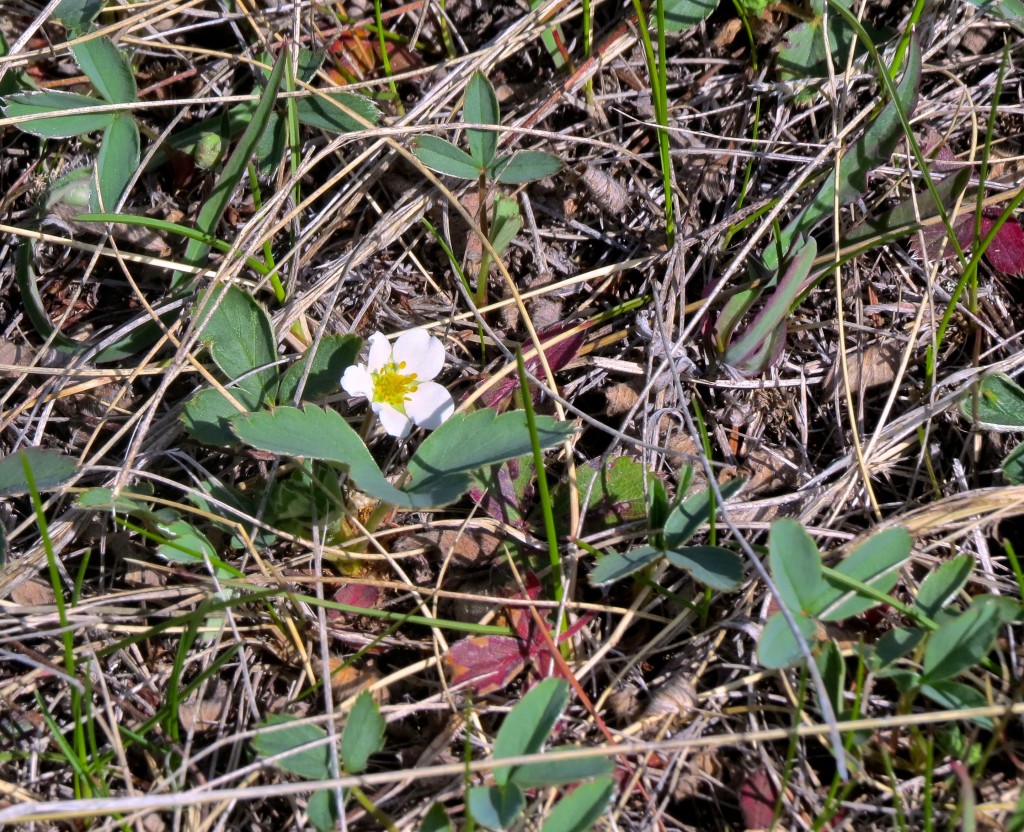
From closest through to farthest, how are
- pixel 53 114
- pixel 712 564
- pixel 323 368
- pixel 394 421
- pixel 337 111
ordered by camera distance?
pixel 712 564, pixel 394 421, pixel 323 368, pixel 53 114, pixel 337 111

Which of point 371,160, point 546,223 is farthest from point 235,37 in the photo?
point 546,223

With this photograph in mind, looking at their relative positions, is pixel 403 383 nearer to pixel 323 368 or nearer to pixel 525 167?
pixel 323 368

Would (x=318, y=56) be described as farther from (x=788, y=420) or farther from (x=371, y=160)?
(x=788, y=420)

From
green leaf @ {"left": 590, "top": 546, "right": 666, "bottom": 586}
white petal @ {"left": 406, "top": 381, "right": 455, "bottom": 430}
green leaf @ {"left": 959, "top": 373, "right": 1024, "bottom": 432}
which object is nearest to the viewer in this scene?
green leaf @ {"left": 590, "top": 546, "right": 666, "bottom": 586}

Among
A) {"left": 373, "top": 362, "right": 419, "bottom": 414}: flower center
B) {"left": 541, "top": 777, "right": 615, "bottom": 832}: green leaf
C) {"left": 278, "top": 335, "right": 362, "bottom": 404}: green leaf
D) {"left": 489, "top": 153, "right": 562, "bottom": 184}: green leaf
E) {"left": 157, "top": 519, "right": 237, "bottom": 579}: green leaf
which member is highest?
{"left": 489, "top": 153, "right": 562, "bottom": 184}: green leaf

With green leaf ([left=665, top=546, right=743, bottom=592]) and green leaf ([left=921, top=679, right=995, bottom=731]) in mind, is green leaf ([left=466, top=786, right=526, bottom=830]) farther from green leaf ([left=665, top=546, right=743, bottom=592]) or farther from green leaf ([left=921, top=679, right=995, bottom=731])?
green leaf ([left=921, top=679, right=995, bottom=731])

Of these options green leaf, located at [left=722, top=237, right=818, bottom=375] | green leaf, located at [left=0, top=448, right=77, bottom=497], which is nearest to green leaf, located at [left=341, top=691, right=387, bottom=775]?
green leaf, located at [left=0, top=448, right=77, bottom=497]

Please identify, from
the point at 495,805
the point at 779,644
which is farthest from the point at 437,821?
the point at 779,644

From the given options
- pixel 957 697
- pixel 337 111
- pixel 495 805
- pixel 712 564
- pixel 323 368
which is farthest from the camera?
pixel 337 111
